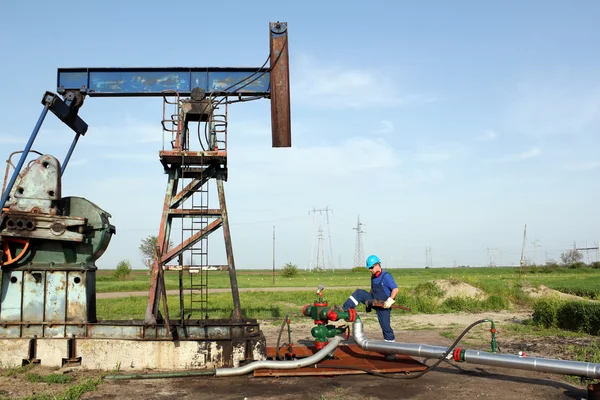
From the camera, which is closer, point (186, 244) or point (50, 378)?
point (50, 378)

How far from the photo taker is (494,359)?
19.9 ft

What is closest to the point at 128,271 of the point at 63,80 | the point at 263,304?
the point at 263,304

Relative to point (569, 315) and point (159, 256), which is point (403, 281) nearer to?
point (569, 315)

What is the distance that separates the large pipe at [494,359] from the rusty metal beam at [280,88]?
3.56 metres

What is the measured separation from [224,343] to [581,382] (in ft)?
15.9

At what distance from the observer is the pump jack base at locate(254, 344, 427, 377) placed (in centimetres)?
691

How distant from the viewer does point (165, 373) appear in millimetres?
7129

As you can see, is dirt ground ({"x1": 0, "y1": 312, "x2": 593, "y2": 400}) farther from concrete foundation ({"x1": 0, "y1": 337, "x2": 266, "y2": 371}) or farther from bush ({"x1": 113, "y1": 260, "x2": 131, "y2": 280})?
bush ({"x1": 113, "y1": 260, "x2": 131, "y2": 280})

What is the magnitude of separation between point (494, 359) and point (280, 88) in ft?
18.6

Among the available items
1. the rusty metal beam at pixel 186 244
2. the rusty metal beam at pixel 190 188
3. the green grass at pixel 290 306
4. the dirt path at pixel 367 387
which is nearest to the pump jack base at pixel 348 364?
the dirt path at pixel 367 387

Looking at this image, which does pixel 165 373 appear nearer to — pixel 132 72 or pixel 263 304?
pixel 132 72

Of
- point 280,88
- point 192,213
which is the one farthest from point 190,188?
point 280,88

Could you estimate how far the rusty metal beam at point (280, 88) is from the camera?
907 cm

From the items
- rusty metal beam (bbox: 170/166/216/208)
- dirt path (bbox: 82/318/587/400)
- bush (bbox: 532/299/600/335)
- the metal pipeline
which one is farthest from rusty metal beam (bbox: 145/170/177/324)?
bush (bbox: 532/299/600/335)
